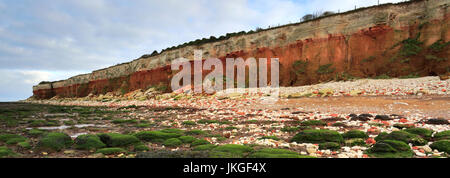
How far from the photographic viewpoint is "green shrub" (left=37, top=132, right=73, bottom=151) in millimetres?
6936

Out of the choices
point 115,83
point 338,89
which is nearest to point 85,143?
point 338,89

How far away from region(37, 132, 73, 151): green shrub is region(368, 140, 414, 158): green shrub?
8.66 m

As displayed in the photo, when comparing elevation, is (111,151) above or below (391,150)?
below

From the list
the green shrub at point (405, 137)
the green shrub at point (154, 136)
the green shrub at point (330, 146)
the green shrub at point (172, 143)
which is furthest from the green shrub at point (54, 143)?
the green shrub at point (405, 137)

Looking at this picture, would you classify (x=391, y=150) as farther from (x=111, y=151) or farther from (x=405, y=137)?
(x=111, y=151)

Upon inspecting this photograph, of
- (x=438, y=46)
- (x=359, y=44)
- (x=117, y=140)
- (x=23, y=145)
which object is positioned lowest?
(x=23, y=145)

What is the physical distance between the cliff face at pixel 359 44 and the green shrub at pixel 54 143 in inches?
1023

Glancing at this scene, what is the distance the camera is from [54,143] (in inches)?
283

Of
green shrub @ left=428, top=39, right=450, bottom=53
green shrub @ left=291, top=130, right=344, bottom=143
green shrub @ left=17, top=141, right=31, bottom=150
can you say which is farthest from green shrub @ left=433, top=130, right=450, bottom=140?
green shrub @ left=428, top=39, right=450, bottom=53

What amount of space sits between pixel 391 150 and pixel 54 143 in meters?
9.38

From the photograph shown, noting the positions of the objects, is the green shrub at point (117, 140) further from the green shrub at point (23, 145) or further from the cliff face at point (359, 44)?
the cliff face at point (359, 44)

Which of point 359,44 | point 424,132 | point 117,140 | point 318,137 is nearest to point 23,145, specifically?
point 117,140

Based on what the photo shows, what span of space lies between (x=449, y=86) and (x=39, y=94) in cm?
10596

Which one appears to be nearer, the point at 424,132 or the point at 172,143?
the point at 424,132
